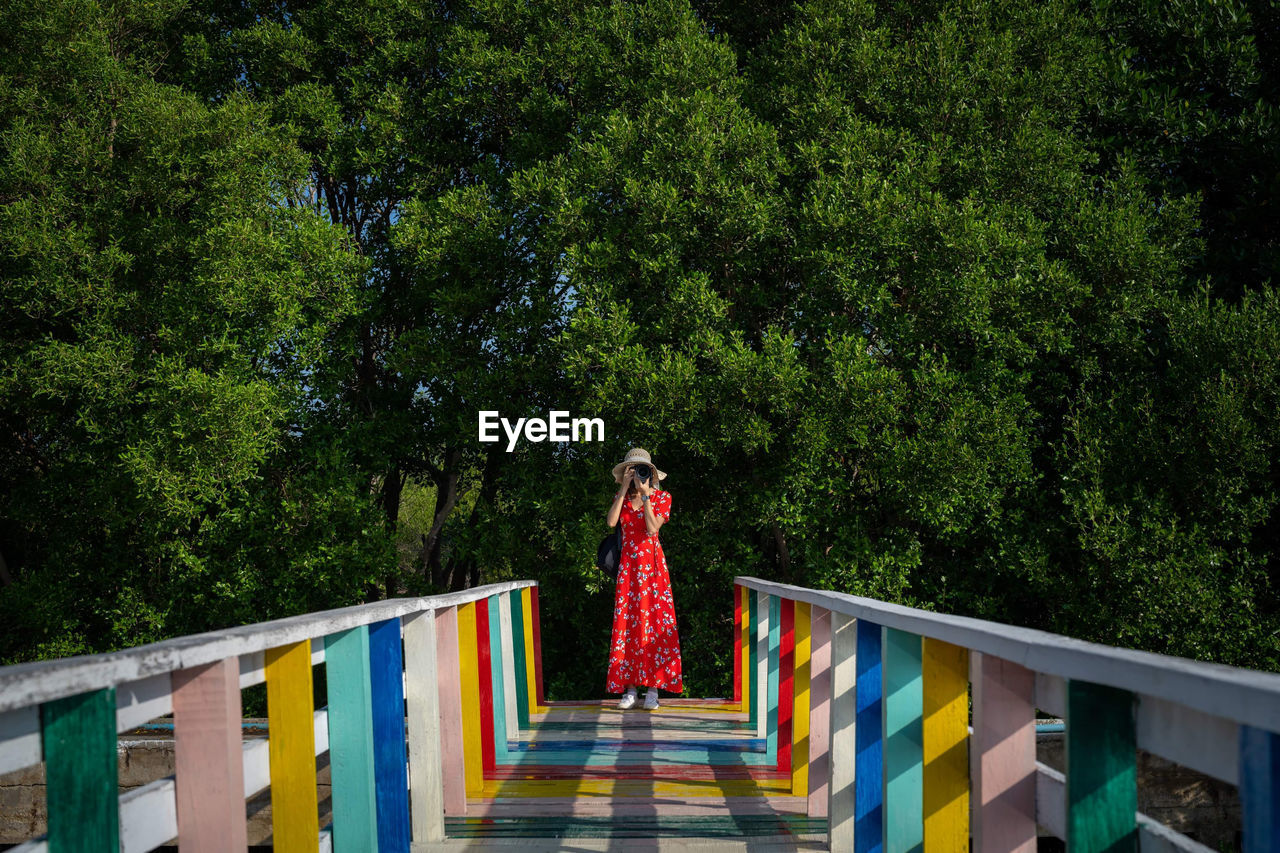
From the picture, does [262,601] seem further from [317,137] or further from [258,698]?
[317,137]

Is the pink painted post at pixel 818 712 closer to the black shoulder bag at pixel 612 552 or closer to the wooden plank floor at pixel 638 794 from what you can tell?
the wooden plank floor at pixel 638 794

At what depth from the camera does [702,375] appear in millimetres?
9422

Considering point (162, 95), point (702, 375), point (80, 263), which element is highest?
point (162, 95)

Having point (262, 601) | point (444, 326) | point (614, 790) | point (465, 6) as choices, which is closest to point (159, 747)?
point (614, 790)

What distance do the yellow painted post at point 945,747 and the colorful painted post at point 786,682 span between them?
2181 millimetres

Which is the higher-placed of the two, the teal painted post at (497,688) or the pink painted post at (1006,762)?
the pink painted post at (1006,762)

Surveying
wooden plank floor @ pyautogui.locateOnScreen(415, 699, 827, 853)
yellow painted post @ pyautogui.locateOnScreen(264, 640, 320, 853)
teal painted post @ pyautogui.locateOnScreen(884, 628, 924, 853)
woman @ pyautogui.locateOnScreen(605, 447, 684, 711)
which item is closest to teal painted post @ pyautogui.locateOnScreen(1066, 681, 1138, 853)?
teal painted post @ pyautogui.locateOnScreen(884, 628, 924, 853)

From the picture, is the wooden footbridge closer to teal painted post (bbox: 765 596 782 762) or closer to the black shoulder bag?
teal painted post (bbox: 765 596 782 762)

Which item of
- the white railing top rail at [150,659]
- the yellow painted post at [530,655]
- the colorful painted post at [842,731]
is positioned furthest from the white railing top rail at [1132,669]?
the yellow painted post at [530,655]

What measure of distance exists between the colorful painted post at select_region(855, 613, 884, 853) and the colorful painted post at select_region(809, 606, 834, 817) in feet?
2.95

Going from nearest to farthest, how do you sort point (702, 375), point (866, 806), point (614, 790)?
point (866, 806), point (614, 790), point (702, 375)

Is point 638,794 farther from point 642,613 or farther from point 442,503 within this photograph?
point 442,503

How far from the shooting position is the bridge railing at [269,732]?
4.57ft

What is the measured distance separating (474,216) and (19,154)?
4517 millimetres
